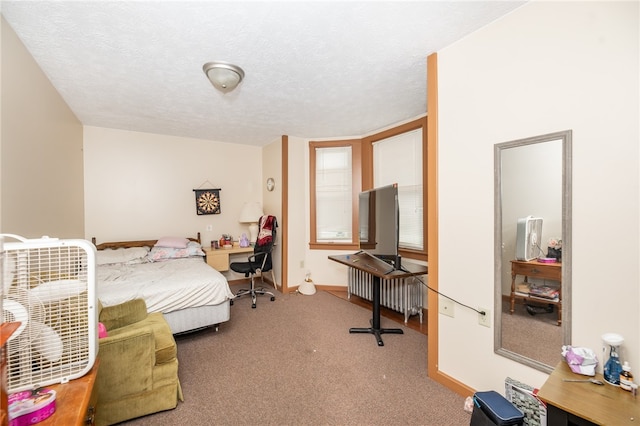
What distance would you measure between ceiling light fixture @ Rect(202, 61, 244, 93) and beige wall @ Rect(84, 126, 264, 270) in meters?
2.51

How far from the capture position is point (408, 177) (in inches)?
138

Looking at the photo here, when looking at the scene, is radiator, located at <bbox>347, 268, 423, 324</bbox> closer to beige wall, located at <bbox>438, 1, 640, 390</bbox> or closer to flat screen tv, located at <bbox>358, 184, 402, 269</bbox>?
flat screen tv, located at <bbox>358, 184, 402, 269</bbox>

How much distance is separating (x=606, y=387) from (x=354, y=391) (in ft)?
4.56

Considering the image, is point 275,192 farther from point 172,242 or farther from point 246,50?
point 246,50

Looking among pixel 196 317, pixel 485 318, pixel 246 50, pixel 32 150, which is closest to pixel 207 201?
pixel 196 317

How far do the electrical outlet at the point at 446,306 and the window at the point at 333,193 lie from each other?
2.20 meters

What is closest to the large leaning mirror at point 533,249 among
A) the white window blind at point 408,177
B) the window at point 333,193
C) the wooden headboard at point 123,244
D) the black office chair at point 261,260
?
the white window blind at point 408,177

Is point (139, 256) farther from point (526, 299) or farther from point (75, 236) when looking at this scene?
point (526, 299)

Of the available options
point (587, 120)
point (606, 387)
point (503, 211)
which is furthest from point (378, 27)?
point (606, 387)

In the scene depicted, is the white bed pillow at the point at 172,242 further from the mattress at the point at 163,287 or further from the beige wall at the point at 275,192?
the beige wall at the point at 275,192

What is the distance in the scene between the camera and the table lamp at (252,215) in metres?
4.50

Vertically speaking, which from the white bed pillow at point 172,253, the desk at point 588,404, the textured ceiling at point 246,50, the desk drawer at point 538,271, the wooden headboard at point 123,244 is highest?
the textured ceiling at point 246,50

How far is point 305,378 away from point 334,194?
2809 millimetres

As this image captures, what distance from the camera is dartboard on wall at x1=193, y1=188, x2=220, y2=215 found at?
4441mm
